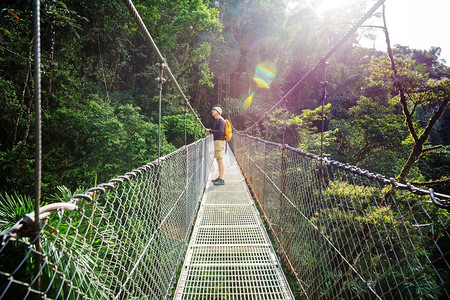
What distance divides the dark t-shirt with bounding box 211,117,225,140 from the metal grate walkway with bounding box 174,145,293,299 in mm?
1119

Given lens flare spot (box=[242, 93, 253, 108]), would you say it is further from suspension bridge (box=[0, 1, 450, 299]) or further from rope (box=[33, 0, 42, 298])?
rope (box=[33, 0, 42, 298])

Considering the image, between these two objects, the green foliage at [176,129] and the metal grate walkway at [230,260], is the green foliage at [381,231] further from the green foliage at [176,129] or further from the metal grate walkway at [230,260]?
the green foliage at [176,129]

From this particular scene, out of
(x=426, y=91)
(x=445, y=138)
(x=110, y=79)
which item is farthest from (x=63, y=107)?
(x=445, y=138)

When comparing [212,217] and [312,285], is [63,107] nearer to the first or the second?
[212,217]

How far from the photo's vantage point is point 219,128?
321cm

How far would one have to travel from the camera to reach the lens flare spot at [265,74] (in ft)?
47.7

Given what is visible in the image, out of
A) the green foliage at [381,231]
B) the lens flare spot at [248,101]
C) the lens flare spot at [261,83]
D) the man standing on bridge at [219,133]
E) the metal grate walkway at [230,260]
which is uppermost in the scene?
the lens flare spot at [261,83]

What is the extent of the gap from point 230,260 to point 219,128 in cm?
191

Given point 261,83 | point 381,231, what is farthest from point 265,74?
point 381,231

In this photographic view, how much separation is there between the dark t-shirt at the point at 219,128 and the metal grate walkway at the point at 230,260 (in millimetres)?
1119

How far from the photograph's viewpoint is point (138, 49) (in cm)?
1016

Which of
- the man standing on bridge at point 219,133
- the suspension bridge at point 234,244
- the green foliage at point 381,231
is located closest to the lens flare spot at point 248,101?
the man standing on bridge at point 219,133

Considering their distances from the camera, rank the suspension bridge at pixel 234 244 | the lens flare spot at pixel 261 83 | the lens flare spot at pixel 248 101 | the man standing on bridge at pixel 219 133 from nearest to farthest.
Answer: the suspension bridge at pixel 234 244 → the man standing on bridge at pixel 219 133 → the lens flare spot at pixel 248 101 → the lens flare spot at pixel 261 83

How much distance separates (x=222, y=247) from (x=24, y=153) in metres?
5.29
